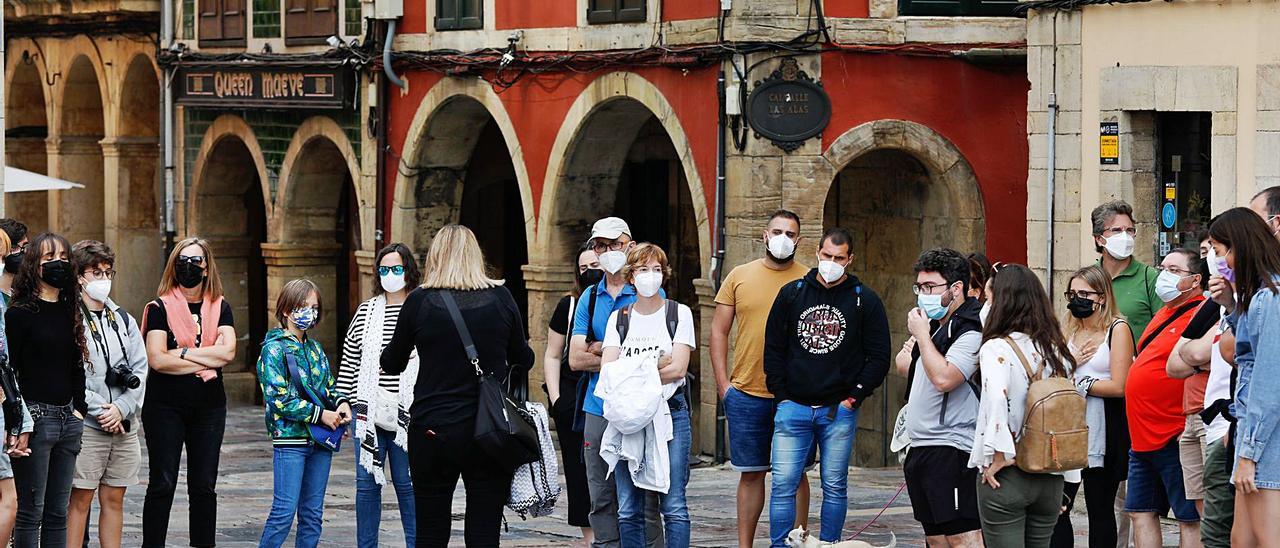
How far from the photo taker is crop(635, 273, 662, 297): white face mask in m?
10.3

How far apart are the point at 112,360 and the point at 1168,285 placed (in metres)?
4.71

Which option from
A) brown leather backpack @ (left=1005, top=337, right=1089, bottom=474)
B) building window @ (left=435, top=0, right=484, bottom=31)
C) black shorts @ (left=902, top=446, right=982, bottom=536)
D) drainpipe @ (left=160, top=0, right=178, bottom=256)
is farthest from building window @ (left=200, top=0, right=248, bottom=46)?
brown leather backpack @ (left=1005, top=337, right=1089, bottom=474)

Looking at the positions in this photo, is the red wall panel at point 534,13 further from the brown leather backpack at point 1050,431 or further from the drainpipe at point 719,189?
the brown leather backpack at point 1050,431

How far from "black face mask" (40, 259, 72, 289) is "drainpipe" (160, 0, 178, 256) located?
15.2m

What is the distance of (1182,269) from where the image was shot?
1015 cm

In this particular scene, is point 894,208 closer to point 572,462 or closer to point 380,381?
point 572,462

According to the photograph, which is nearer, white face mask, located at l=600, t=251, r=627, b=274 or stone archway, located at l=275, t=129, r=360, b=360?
white face mask, located at l=600, t=251, r=627, b=274

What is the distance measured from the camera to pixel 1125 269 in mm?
11383

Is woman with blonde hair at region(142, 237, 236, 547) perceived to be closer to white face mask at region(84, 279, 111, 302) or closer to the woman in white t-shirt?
white face mask at region(84, 279, 111, 302)

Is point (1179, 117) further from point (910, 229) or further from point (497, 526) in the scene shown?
point (497, 526)

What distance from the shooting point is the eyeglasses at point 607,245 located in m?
10.9

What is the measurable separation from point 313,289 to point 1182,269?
3970 mm

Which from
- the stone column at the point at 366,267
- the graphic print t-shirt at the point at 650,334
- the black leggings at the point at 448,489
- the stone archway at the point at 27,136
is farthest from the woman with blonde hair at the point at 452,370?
the stone archway at the point at 27,136

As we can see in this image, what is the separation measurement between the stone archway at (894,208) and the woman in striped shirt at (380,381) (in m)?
6.95
